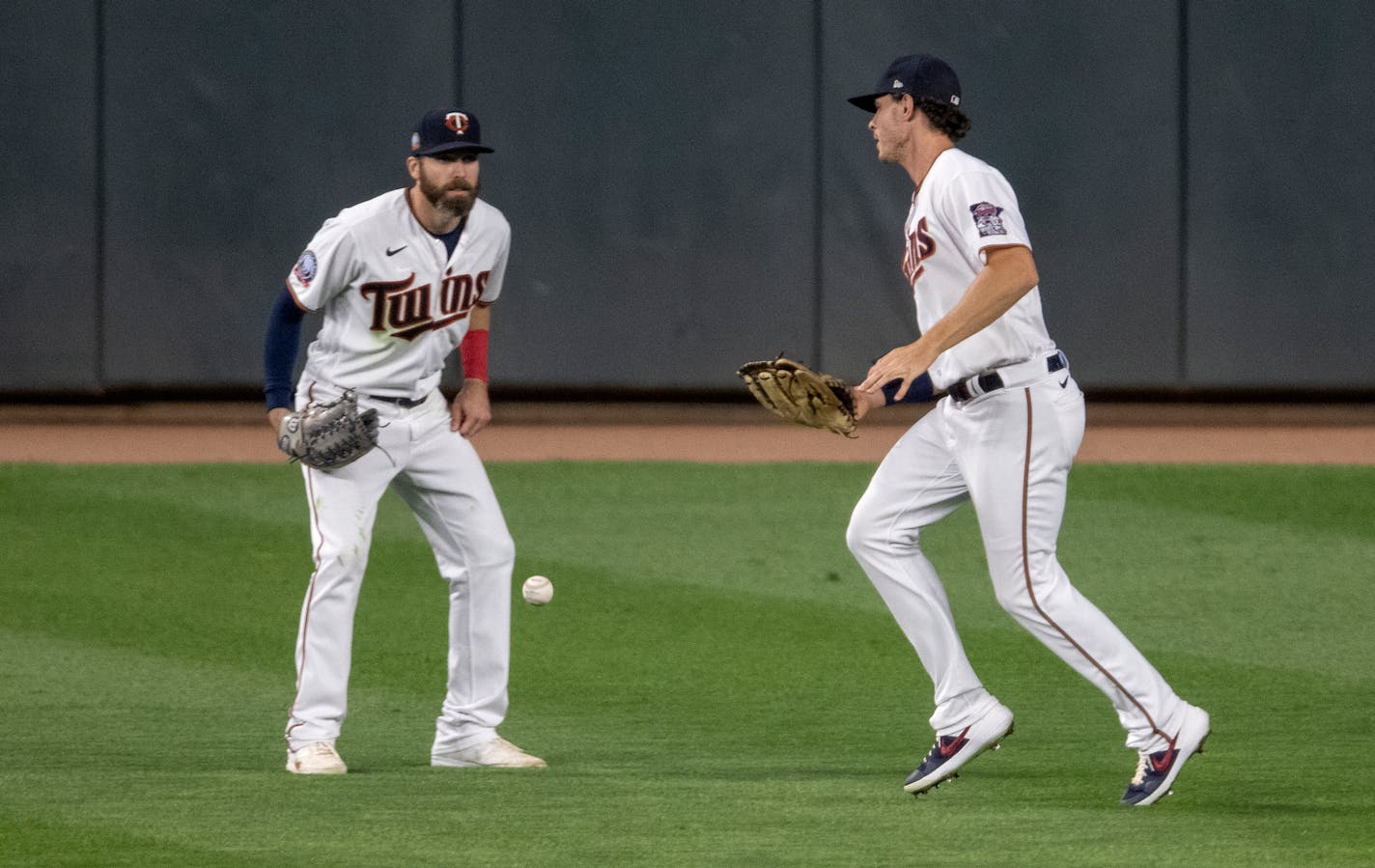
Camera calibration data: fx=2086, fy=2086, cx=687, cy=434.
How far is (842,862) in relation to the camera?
4.10m

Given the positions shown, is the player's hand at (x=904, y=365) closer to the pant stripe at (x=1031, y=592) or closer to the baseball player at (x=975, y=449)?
the baseball player at (x=975, y=449)

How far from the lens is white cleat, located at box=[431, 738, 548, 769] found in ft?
17.6

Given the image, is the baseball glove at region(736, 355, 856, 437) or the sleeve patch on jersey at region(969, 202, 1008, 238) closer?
the sleeve patch on jersey at region(969, 202, 1008, 238)

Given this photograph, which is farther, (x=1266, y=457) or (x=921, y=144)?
(x=1266, y=457)

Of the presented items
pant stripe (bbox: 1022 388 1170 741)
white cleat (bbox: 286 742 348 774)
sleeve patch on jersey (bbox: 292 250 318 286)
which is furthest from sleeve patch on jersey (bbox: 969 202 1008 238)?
white cleat (bbox: 286 742 348 774)

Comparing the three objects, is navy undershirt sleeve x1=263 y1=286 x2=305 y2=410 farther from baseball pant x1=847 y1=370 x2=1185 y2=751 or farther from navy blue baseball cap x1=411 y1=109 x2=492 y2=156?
baseball pant x1=847 y1=370 x2=1185 y2=751

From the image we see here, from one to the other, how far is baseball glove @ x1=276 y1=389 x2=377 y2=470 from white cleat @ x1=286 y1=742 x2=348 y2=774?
0.71 meters

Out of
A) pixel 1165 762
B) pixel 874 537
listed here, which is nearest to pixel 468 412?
pixel 874 537

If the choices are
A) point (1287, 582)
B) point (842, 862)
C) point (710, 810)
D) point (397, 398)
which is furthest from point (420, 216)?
point (1287, 582)

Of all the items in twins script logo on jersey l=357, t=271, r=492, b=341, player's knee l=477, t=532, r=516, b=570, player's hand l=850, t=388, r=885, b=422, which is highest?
twins script logo on jersey l=357, t=271, r=492, b=341

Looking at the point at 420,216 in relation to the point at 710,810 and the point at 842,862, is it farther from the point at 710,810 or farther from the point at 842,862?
the point at 842,862

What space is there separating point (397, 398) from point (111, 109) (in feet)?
27.2

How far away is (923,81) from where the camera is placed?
4.96m

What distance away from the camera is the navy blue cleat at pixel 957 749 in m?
4.88
